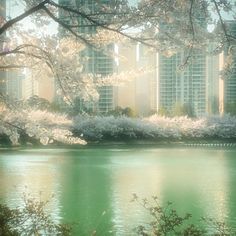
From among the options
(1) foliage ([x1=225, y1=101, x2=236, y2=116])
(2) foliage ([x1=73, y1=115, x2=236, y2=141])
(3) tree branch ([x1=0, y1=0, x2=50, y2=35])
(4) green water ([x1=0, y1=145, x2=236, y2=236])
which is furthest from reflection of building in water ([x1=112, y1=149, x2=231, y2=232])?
(1) foliage ([x1=225, y1=101, x2=236, y2=116])

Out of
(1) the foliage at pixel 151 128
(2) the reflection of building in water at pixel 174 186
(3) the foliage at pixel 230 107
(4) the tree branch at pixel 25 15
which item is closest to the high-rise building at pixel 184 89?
(3) the foliage at pixel 230 107

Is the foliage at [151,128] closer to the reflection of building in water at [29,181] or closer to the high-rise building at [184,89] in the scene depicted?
the reflection of building in water at [29,181]

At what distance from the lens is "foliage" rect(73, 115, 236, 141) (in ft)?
96.7

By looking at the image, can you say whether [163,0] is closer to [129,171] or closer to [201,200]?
[201,200]

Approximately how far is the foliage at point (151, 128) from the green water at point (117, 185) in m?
9.79

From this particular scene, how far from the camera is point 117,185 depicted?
38.3ft

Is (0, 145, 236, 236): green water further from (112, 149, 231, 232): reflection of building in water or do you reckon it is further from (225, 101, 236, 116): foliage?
(225, 101, 236, 116): foliage

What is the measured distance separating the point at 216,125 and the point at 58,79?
27.1 metres

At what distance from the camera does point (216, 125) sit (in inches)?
1246

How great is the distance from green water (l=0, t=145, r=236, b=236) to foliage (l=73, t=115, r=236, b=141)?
9.79m

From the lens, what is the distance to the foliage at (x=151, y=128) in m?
29.5

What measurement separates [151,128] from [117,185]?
18.6 m

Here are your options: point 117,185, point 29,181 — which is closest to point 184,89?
point 29,181

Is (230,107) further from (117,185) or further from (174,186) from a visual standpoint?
(117,185)
